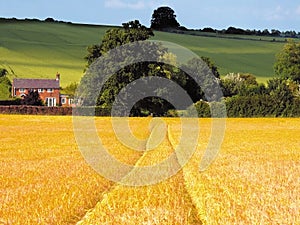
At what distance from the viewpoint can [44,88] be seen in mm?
122688

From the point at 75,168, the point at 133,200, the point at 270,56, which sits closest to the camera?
the point at 133,200

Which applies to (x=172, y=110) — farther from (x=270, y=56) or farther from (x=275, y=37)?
(x=275, y=37)

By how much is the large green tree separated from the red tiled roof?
4064 cm

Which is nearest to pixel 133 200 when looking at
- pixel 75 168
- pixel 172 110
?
pixel 75 168

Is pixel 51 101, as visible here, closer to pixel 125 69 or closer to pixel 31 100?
pixel 31 100

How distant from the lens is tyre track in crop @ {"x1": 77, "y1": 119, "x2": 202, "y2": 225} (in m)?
10.2

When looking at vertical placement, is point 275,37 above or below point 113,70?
above

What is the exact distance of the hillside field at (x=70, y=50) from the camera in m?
119

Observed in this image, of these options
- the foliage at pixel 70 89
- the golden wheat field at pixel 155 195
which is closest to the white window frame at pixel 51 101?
the foliage at pixel 70 89

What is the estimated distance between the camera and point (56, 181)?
1460 centimetres

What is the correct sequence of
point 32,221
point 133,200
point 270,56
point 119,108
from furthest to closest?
point 270,56 < point 119,108 < point 133,200 < point 32,221

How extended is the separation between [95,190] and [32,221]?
3.88 meters

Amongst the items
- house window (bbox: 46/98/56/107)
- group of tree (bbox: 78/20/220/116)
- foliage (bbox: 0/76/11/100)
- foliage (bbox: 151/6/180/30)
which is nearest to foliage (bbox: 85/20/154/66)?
group of tree (bbox: 78/20/220/116)

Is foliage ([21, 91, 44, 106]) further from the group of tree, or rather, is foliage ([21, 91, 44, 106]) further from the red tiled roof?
the red tiled roof
